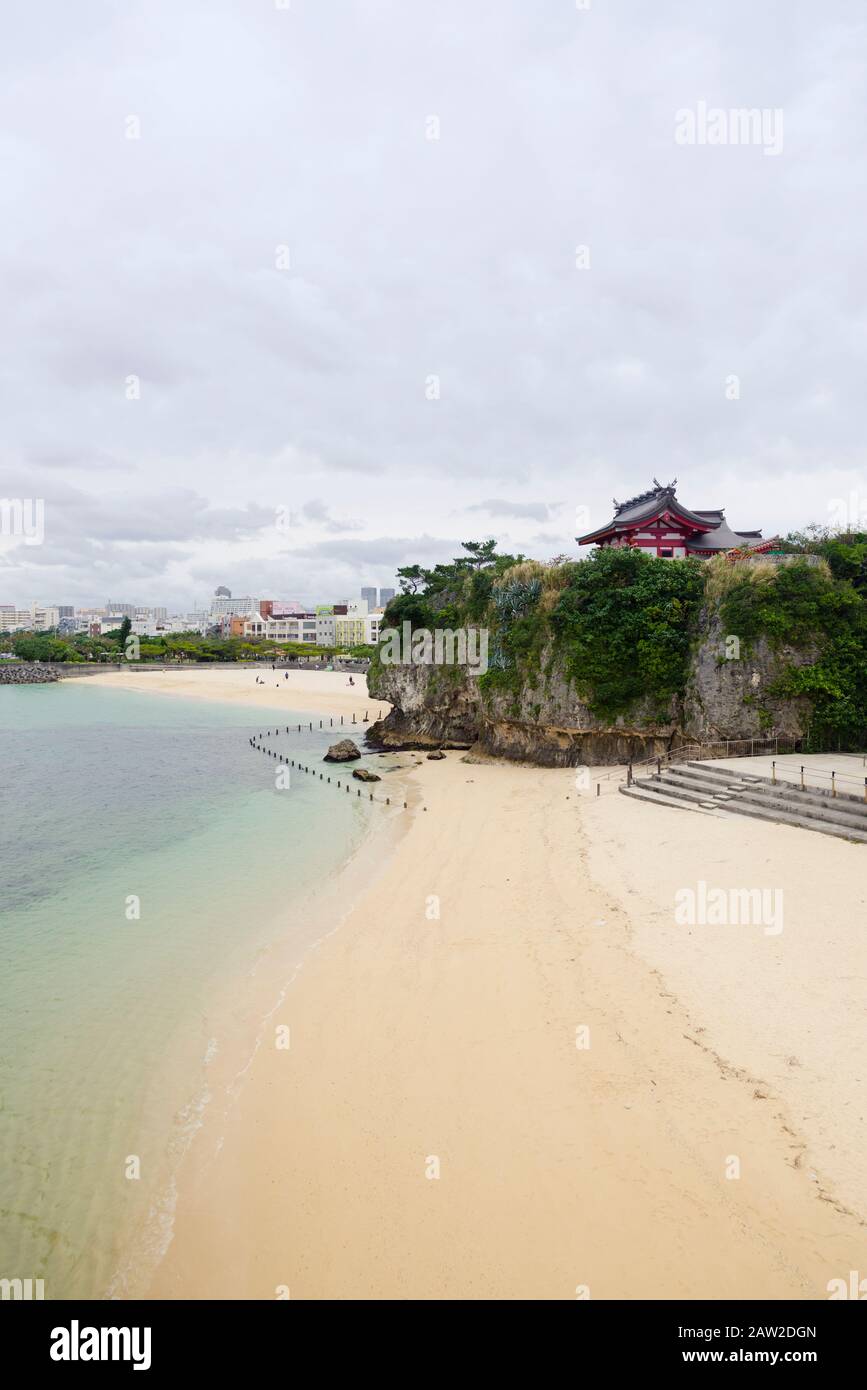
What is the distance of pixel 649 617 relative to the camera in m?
27.3

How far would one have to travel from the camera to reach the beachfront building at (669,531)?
34750 mm

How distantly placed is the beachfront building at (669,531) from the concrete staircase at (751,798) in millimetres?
16710

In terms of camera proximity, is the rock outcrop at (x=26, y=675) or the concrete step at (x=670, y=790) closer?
the concrete step at (x=670, y=790)

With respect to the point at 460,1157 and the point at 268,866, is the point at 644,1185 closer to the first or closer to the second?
the point at 460,1157

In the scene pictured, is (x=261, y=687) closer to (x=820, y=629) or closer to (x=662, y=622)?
(x=662, y=622)

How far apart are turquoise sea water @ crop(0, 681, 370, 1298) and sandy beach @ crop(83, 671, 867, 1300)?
1037mm

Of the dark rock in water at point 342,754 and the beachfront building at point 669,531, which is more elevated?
the beachfront building at point 669,531

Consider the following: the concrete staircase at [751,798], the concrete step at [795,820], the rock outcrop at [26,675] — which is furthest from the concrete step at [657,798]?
the rock outcrop at [26,675]

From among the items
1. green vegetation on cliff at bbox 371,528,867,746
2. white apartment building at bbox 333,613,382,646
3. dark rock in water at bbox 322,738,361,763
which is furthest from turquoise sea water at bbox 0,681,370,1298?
white apartment building at bbox 333,613,382,646

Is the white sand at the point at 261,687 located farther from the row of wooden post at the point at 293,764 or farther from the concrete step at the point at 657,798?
the concrete step at the point at 657,798

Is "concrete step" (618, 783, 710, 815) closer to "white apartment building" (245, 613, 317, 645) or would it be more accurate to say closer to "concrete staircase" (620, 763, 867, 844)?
"concrete staircase" (620, 763, 867, 844)
